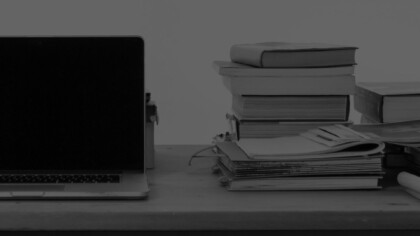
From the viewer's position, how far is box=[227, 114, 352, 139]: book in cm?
117

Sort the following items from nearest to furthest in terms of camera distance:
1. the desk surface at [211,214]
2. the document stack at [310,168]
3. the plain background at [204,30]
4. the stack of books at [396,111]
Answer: the desk surface at [211,214] → the document stack at [310,168] → the stack of books at [396,111] → the plain background at [204,30]

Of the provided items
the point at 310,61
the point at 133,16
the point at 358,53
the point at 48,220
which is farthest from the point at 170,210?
the point at 358,53

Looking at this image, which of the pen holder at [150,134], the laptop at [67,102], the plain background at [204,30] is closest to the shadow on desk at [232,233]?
the laptop at [67,102]

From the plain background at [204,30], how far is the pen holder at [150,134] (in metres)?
0.74

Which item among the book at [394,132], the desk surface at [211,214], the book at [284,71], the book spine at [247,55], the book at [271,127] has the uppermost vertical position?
the book spine at [247,55]

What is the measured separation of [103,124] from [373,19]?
1.11 metres

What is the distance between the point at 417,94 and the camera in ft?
3.76

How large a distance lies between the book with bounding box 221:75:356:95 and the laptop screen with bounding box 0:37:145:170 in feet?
0.63

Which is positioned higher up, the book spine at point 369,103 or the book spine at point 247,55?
the book spine at point 247,55

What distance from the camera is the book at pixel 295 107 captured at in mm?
1155

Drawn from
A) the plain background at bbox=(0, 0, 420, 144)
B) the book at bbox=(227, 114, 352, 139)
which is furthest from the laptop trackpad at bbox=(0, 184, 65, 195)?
the plain background at bbox=(0, 0, 420, 144)

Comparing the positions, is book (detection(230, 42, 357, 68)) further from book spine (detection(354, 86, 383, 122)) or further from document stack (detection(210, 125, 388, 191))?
document stack (detection(210, 125, 388, 191))

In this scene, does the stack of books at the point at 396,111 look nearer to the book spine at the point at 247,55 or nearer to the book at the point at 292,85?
the book at the point at 292,85

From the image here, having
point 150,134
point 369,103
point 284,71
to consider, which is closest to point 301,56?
point 284,71
